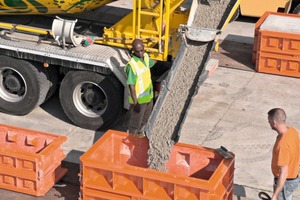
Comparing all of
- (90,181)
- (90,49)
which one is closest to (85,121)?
(90,49)

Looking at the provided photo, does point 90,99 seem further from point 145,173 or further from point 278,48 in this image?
point 278,48

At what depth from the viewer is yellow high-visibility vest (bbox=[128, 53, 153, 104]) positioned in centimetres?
1027

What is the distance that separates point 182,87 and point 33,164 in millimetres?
2380

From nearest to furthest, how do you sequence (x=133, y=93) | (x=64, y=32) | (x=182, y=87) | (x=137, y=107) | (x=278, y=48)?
(x=182, y=87) → (x=133, y=93) → (x=137, y=107) → (x=64, y=32) → (x=278, y=48)

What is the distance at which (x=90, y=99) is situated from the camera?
449 inches

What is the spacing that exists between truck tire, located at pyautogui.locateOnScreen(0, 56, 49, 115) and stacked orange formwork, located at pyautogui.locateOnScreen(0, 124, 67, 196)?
1.74m

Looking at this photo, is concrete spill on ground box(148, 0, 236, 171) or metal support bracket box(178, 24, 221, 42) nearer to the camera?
concrete spill on ground box(148, 0, 236, 171)

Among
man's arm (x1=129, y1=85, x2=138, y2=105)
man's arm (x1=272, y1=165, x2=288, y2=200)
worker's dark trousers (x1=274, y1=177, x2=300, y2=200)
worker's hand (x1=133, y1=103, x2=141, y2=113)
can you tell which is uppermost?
man's arm (x1=129, y1=85, x2=138, y2=105)

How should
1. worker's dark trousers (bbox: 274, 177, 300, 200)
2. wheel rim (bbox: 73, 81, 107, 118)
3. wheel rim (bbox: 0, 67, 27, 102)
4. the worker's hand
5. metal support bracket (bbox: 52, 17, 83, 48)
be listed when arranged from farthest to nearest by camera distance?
wheel rim (bbox: 0, 67, 27, 102), wheel rim (bbox: 73, 81, 107, 118), metal support bracket (bbox: 52, 17, 83, 48), the worker's hand, worker's dark trousers (bbox: 274, 177, 300, 200)

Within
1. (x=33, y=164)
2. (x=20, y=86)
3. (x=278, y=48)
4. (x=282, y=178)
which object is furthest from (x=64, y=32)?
(x=282, y=178)

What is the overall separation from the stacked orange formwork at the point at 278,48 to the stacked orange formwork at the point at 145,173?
4.94 m

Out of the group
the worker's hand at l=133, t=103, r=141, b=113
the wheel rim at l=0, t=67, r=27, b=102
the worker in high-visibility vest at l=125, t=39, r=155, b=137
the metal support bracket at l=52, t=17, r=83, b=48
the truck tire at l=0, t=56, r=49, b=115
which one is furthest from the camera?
the wheel rim at l=0, t=67, r=27, b=102

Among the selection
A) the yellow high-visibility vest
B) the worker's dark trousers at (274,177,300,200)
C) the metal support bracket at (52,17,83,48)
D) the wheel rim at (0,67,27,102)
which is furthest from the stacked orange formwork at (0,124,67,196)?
the worker's dark trousers at (274,177,300,200)

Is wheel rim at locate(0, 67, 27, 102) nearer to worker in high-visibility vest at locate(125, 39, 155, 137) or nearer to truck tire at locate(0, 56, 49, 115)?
truck tire at locate(0, 56, 49, 115)
